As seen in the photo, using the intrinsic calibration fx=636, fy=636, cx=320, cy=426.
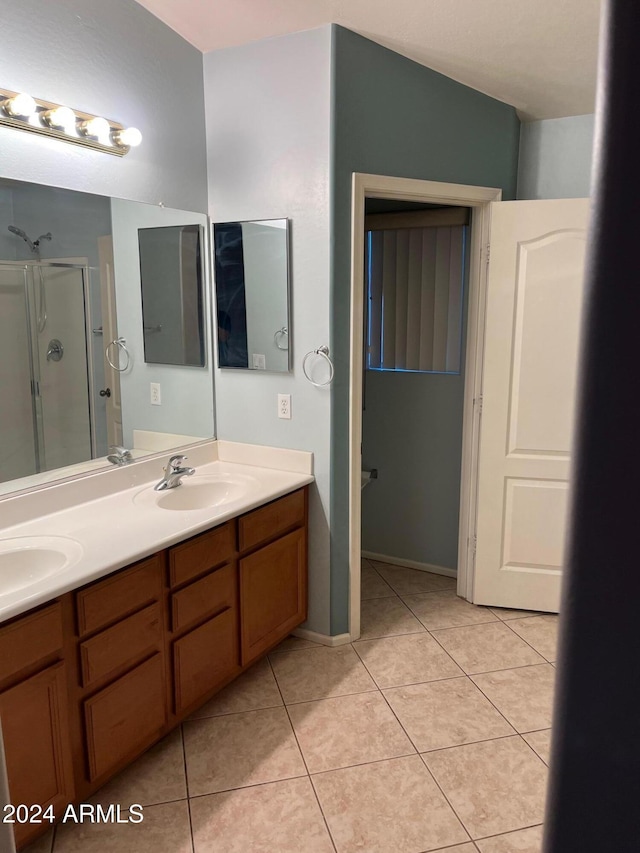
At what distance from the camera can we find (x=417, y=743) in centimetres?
234

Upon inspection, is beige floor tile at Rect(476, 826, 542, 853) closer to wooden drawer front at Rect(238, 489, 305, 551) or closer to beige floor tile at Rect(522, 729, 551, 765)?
beige floor tile at Rect(522, 729, 551, 765)

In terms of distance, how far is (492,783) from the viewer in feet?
7.02

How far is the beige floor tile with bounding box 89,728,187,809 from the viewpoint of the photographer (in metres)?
2.05

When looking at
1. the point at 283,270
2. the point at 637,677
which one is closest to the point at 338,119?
the point at 283,270

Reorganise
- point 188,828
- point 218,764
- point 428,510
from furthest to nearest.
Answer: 1. point 428,510
2. point 218,764
3. point 188,828

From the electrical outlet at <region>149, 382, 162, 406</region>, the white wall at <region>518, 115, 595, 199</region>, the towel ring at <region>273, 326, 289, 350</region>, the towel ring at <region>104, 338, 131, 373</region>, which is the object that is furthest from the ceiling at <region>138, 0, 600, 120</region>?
the electrical outlet at <region>149, 382, 162, 406</region>

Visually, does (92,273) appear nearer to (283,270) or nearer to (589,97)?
(283,270)

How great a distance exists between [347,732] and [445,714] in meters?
0.41

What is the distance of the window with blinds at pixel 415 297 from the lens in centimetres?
361

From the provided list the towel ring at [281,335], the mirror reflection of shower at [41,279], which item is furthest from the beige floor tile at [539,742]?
the mirror reflection of shower at [41,279]

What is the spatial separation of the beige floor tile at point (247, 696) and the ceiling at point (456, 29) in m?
2.69

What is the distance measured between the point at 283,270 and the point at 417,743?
197 centimetres

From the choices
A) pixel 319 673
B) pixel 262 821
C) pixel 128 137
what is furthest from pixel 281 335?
pixel 262 821

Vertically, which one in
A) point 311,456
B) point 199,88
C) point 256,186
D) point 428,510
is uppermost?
point 199,88
